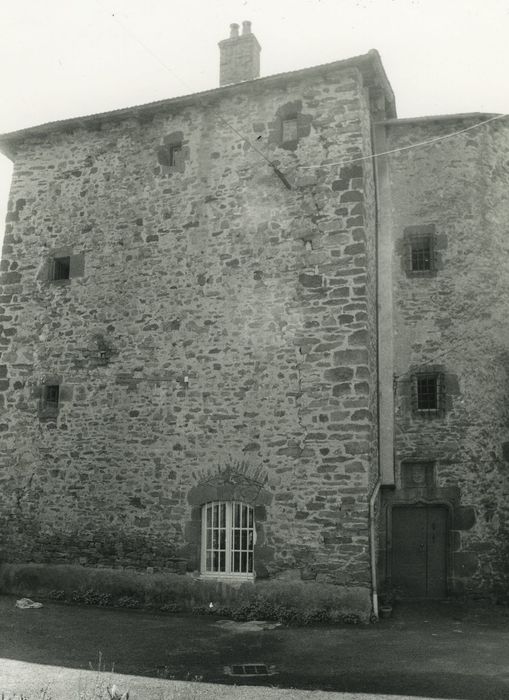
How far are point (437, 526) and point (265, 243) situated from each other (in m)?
5.57

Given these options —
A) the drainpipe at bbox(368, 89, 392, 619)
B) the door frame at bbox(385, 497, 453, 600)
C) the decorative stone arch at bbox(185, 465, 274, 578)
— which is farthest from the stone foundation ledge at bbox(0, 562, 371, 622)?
the door frame at bbox(385, 497, 453, 600)

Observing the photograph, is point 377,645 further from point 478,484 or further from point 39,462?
point 39,462

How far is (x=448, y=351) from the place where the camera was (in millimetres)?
11469

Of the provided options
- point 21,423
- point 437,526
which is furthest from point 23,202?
point 437,526

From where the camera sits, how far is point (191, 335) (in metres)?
10.4

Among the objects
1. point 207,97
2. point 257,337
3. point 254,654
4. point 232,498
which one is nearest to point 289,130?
point 207,97

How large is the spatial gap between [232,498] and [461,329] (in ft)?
16.4

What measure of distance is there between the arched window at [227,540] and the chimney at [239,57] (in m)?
7.46

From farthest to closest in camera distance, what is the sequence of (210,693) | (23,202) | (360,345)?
(23,202) < (360,345) < (210,693)

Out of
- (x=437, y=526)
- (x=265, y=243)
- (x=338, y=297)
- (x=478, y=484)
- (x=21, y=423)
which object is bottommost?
(x=437, y=526)

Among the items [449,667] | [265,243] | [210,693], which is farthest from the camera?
[265,243]

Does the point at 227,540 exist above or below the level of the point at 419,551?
above

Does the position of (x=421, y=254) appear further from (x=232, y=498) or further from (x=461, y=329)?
(x=232, y=498)

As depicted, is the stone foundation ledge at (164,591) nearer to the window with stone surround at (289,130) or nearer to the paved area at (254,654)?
the paved area at (254,654)
